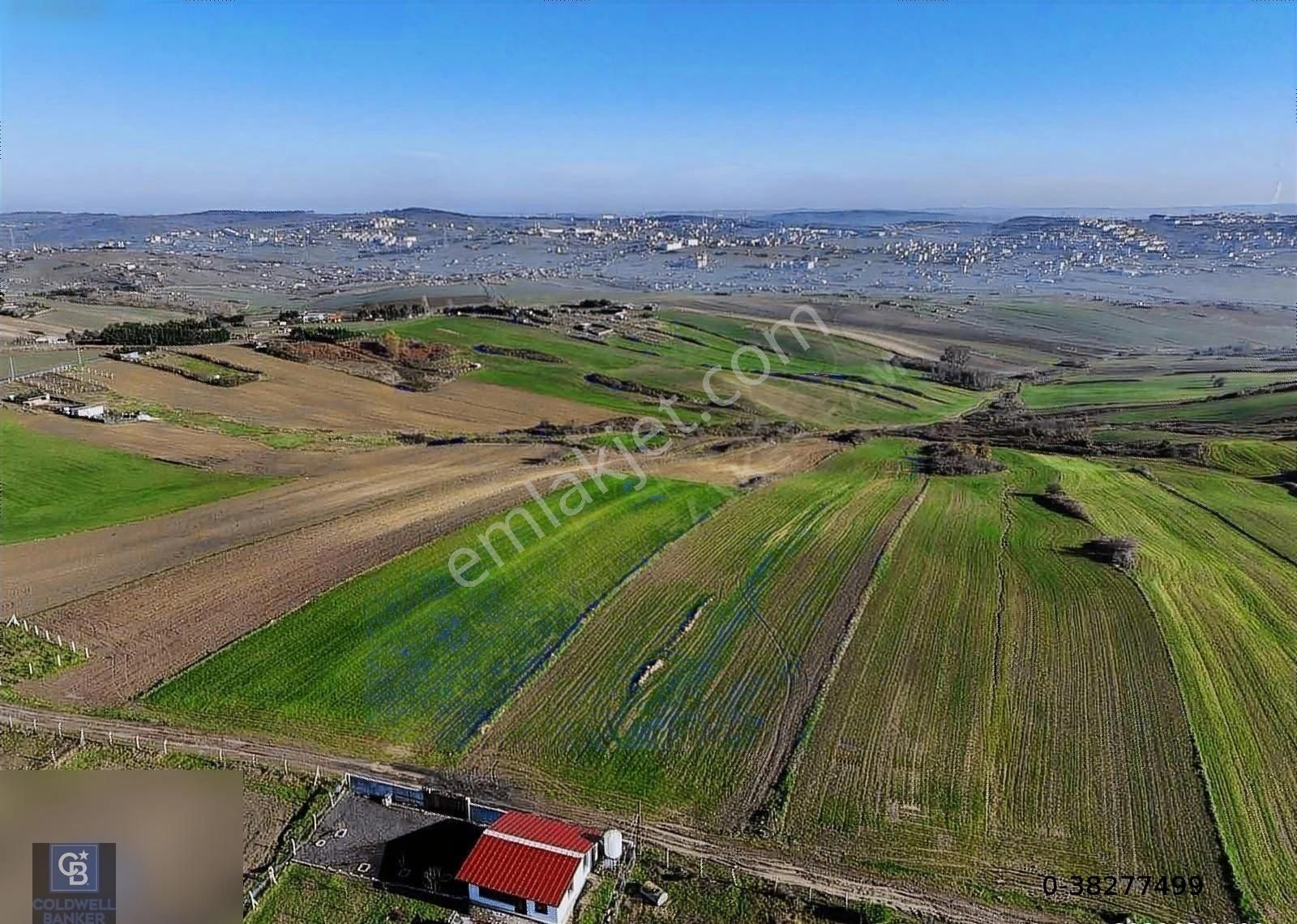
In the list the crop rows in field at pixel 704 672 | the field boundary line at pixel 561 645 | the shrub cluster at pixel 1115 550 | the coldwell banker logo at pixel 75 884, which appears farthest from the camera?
the shrub cluster at pixel 1115 550

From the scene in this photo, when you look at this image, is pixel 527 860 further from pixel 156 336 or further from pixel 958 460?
pixel 156 336

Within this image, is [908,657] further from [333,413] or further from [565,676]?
[333,413]

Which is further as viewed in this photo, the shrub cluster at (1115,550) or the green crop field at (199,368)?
the green crop field at (199,368)

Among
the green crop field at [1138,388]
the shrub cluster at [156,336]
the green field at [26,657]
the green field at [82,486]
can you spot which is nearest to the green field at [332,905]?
the green field at [26,657]

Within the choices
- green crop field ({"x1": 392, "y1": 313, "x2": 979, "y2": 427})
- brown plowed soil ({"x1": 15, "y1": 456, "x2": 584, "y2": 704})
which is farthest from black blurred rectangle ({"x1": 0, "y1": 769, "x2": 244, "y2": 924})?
green crop field ({"x1": 392, "y1": 313, "x2": 979, "y2": 427})

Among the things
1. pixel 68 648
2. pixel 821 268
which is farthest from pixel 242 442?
pixel 821 268

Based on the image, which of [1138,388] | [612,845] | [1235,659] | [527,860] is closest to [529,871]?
[527,860]

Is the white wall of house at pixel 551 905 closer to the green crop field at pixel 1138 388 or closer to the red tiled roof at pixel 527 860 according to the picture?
the red tiled roof at pixel 527 860
